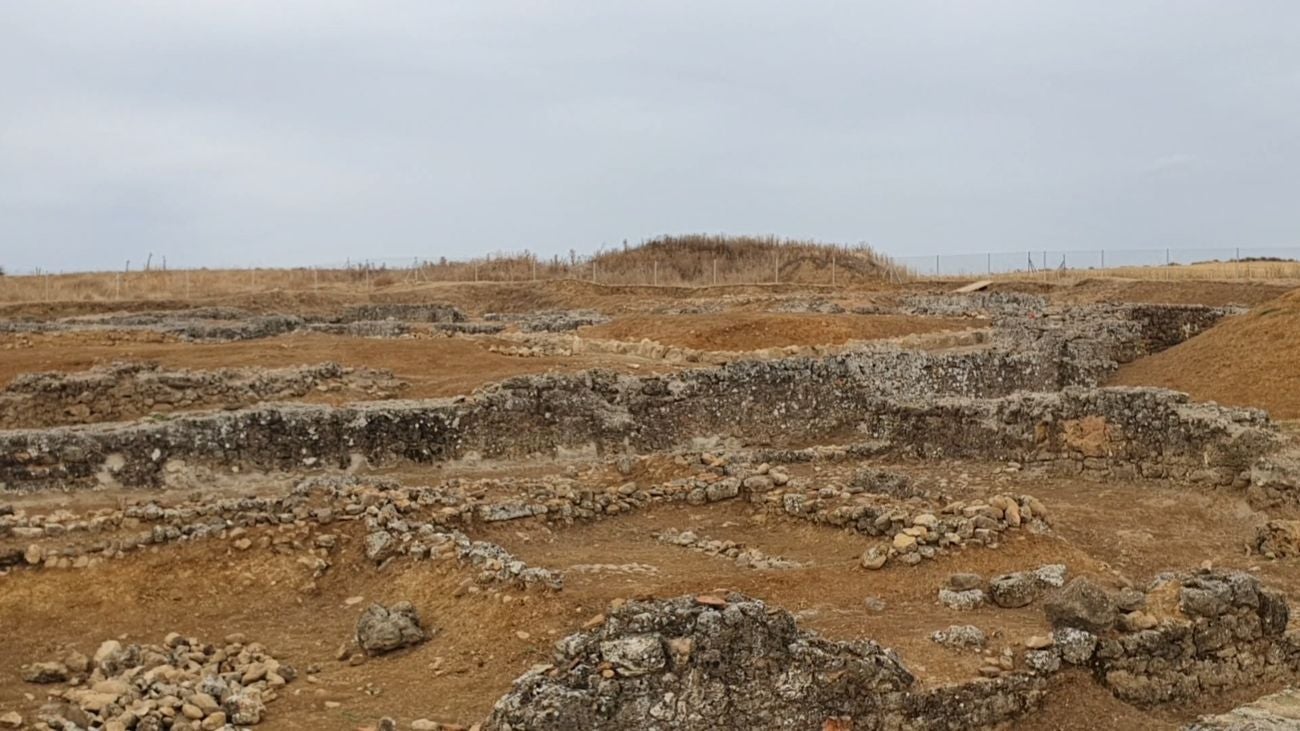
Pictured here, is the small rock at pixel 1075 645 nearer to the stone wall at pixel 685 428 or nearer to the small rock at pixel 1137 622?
the small rock at pixel 1137 622

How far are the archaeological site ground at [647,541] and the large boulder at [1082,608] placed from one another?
3 cm

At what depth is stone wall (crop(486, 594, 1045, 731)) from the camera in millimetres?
5734

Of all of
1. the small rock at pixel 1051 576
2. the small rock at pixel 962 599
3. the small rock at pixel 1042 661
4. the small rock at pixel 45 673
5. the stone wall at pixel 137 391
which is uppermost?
the stone wall at pixel 137 391

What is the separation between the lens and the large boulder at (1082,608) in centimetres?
724

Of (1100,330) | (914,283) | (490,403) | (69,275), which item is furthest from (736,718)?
(69,275)

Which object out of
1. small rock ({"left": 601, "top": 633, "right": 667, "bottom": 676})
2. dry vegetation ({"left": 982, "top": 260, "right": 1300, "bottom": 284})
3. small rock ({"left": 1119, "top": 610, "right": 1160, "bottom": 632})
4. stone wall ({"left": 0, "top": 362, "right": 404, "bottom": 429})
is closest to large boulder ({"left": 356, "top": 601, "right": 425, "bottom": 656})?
small rock ({"left": 601, "top": 633, "right": 667, "bottom": 676})

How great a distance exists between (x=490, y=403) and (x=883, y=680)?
929cm

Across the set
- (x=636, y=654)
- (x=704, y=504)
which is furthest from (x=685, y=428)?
(x=636, y=654)

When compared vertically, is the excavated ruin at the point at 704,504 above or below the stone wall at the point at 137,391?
below

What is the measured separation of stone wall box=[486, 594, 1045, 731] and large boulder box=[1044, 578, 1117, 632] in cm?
132

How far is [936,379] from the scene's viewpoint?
19.4 meters

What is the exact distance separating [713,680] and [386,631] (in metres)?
3.11

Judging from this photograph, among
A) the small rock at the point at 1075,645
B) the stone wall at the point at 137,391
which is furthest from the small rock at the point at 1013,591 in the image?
the stone wall at the point at 137,391

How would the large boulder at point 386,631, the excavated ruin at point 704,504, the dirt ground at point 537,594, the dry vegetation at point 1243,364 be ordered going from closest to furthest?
the excavated ruin at point 704,504
the dirt ground at point 537,594
the large boulder at point 386,631
the dry vegetation at point 1243,364
